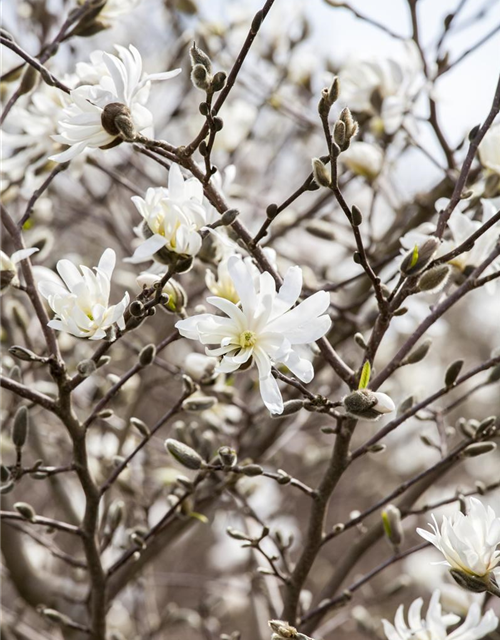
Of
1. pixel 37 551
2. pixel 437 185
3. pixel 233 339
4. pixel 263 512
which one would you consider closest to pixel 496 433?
pixel 233 339

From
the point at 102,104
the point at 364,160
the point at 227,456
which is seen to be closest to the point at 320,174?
the point at 102,104

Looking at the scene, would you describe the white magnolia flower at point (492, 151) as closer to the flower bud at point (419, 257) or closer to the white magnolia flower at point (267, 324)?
the flower bud at point (419, 257)

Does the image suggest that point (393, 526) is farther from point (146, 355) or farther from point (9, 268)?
point (9, 268)

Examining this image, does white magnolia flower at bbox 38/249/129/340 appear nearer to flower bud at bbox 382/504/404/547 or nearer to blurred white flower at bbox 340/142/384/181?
flower bud at bbox 382/504/404/547

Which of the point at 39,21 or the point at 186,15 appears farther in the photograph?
the point at 186,15

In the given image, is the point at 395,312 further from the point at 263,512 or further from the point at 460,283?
the point at 263,512

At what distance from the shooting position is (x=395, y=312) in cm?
83

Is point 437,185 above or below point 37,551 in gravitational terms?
above

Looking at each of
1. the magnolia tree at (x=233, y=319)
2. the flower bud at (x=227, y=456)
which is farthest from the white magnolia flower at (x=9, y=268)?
the flower bud at (x=227, y=456)

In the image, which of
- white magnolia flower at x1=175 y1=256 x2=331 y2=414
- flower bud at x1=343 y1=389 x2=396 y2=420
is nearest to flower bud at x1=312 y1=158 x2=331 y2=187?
white magnolia flower at x1=175 y1=256 x2=331 y2=414

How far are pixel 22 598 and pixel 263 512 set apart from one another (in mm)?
1066

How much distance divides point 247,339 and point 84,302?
0.65ft

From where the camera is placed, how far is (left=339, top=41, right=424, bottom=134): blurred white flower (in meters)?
1.48

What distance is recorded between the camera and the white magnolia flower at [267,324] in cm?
73
